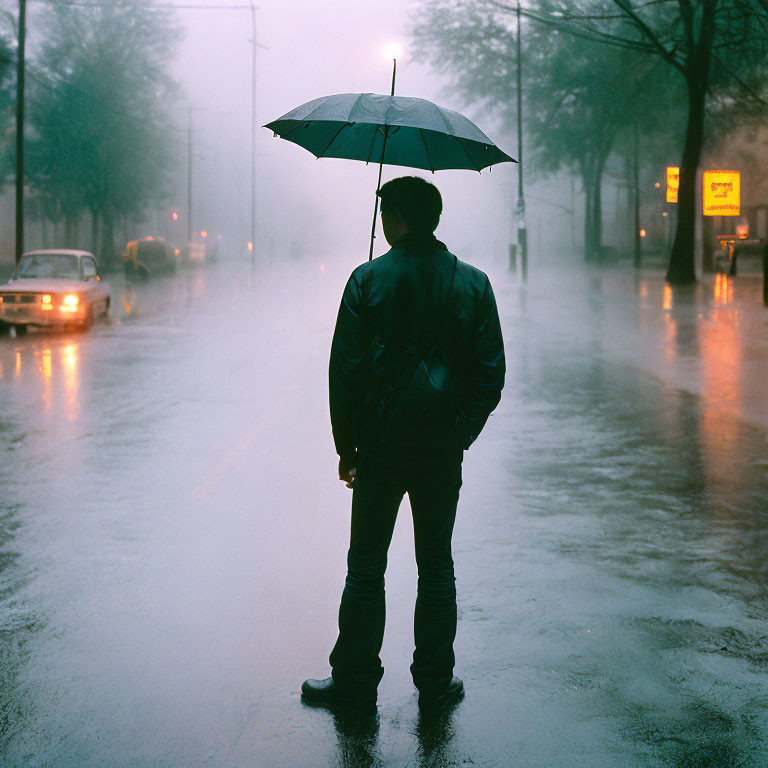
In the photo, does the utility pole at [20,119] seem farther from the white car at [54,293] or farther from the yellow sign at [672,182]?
the yellow sign at [672,182]

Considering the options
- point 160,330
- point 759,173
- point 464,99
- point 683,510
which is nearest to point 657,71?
point 464,99

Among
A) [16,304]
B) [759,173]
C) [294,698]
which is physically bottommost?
[294,698]

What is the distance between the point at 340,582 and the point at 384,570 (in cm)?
171

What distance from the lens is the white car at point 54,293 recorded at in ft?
68.5

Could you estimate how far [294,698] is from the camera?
445cm

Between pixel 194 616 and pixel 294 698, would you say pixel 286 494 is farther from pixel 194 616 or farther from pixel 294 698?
pixel 294 698

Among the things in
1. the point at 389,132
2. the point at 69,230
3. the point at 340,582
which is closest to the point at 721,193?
the point at 69,230

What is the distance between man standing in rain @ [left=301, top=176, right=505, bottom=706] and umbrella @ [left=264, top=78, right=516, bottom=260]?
0.62m

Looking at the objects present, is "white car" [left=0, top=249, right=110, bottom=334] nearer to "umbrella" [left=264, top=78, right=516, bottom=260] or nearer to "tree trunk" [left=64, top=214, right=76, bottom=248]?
"umbrella" [left=264, top=78, right=516, bottom=260]

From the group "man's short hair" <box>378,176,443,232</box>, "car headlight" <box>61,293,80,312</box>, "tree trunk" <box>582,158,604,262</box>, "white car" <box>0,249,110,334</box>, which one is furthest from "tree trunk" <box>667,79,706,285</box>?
"man's short hair" <box>378,176,443,232</box>

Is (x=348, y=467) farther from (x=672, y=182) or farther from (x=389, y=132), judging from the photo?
(x=672, y=182)

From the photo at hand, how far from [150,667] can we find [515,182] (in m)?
79.5

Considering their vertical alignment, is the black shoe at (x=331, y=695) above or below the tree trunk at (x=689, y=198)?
below

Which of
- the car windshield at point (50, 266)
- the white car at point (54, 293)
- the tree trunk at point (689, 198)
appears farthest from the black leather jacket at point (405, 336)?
the tree trunk at point (689, 198)
